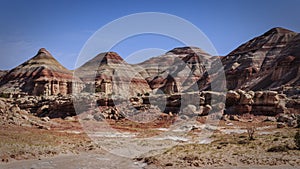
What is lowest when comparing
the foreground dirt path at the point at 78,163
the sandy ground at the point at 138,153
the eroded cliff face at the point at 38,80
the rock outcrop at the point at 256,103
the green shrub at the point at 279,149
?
the foreground dirt path at the point at 78,163

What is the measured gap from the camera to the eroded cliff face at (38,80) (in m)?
91.4

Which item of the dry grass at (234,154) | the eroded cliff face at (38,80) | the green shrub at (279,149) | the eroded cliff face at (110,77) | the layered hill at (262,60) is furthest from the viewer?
the eroded cliff face at (38,80)

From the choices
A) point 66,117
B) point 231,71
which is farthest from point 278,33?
point 66,117

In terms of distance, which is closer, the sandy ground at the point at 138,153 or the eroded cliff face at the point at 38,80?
the sandy ground at the point at 138,153

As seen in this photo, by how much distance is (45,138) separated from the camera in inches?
866

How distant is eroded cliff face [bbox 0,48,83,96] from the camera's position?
3600 inches

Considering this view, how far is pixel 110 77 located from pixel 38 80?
21.4 meters

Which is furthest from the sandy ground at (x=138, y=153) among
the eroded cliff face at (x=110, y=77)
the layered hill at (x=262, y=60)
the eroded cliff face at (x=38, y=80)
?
the eroded cliff face at (x=38, y=80)

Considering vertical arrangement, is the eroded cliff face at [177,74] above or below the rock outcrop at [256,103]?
above

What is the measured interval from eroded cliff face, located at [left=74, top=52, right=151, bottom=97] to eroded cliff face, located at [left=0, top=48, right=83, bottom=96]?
23.0ft

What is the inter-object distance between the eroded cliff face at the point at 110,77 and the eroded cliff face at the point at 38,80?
276 inches

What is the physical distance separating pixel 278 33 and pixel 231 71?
990 inches

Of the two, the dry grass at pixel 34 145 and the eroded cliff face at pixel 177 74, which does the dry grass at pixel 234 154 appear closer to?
the dry grass at pixel 34 145

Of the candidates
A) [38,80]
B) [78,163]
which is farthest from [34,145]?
[38,80]
